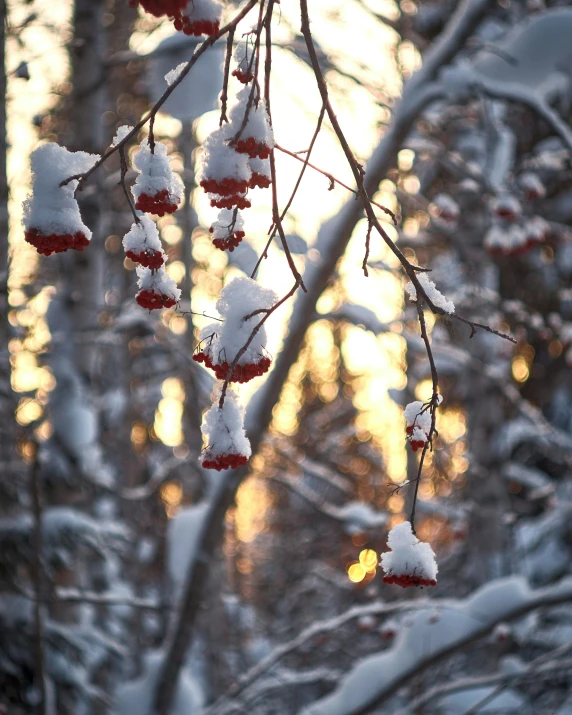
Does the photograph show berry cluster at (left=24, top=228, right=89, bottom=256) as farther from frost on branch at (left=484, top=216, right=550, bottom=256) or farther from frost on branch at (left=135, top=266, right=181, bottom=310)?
frost on branch at (left=484, top=216, right=550, bottom=256)

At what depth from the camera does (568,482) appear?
6043 mm

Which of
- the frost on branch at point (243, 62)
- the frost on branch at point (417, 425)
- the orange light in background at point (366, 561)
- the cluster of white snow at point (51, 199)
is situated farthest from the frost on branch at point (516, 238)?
the cluster of white snow at point (51, 199)

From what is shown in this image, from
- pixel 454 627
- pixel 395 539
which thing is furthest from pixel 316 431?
pixel 395 539

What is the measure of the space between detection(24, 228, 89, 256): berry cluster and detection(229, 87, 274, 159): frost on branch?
0.34 m

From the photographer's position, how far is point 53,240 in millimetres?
1200

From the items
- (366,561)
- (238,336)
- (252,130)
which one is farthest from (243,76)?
(366,561)

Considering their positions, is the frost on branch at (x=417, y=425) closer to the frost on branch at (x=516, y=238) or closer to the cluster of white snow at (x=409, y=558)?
the cluster of white snow at (x=409, y=558)

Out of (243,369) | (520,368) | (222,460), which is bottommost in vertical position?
(222,460)

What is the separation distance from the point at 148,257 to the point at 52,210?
0.62 feet

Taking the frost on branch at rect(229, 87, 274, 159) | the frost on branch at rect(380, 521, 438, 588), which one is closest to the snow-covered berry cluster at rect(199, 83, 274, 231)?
the frost on branch at rect(229, 87, 274, 159)

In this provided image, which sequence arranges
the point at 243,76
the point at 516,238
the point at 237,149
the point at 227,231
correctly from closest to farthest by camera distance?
the point at 237,149 < the point at 243,76 < the point at 227,231 < the point at 516,238

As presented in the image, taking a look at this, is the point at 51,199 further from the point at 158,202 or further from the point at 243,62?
the point at 243,62

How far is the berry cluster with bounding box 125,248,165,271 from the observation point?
126cm

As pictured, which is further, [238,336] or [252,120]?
[238,336]
